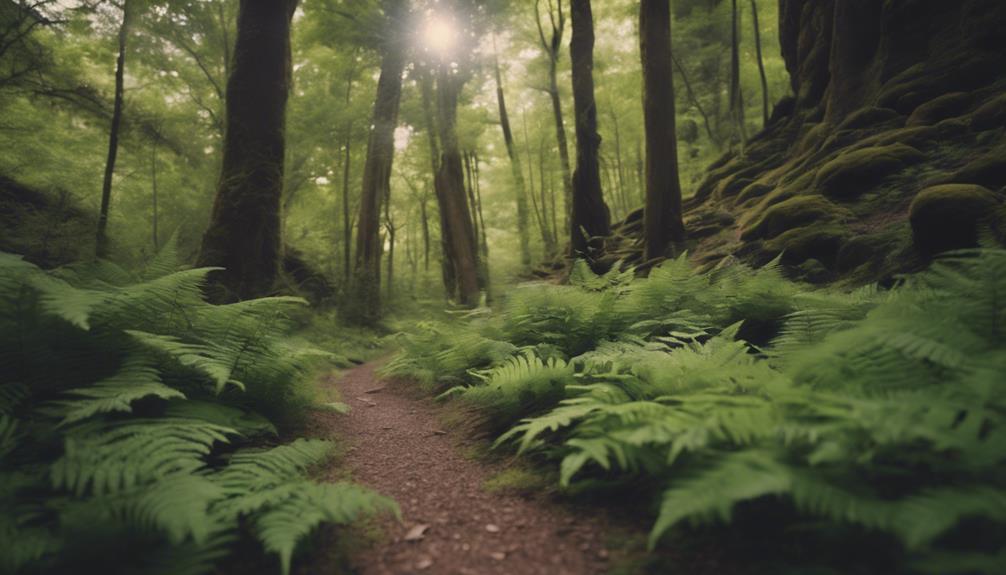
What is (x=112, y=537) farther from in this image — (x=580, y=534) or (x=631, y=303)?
(x=631, y=303)

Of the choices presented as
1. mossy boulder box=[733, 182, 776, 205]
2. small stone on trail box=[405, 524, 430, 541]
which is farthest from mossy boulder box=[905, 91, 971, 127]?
small stone on trail box=[405, 524, 430, 541]

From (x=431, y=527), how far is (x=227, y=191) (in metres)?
5.32

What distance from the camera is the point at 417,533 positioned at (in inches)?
69.9

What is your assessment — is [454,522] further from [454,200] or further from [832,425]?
[454,200]

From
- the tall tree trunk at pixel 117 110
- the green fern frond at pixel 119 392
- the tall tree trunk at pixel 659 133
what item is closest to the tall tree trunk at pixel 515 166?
the tall tree trunk at pixel 659 133

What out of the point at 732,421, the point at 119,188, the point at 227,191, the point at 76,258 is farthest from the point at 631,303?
the point at 119,188

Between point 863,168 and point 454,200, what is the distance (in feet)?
27.1

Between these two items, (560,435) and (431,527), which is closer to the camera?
(431,527)

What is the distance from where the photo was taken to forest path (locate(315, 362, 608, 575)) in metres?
1.53

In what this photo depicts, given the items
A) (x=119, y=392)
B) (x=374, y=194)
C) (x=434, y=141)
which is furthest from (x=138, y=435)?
(x=374, y=194)

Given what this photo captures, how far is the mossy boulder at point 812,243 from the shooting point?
521 cm

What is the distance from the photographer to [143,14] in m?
10.9

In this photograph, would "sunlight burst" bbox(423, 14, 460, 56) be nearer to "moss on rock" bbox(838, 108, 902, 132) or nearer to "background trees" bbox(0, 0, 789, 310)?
"background trees" bbox(0, 0, 789, 310)

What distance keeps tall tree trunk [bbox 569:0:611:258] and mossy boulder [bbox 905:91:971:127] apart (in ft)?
18.1
